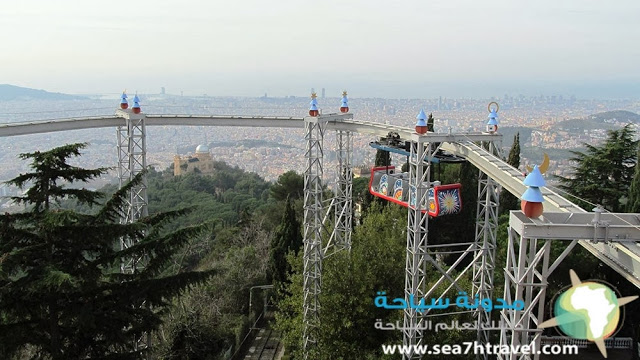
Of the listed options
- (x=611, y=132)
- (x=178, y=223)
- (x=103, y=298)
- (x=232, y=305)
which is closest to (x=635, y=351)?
(x=611, y=132)

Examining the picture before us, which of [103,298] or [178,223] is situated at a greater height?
[103,298]

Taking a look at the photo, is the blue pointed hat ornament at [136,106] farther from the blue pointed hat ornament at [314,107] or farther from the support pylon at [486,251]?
the support pylon at [486,251]

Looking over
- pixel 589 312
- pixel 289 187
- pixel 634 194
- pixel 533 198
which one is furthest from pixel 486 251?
pixel 289 187

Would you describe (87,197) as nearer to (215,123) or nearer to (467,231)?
(215,123)

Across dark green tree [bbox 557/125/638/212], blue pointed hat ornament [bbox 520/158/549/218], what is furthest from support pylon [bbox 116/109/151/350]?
dark green tree [bbox 557/125/638/212]

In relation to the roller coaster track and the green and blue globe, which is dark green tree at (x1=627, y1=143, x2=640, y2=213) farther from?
the green and blue globe

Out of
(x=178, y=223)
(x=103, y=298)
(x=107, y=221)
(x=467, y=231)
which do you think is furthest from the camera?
(x=178, y=223)

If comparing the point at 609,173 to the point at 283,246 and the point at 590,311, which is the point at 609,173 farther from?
the point at 590,311
